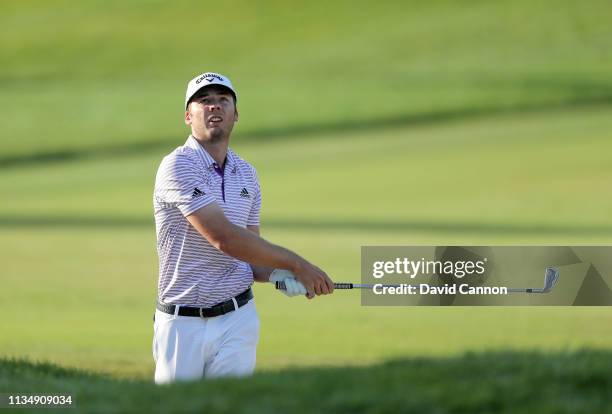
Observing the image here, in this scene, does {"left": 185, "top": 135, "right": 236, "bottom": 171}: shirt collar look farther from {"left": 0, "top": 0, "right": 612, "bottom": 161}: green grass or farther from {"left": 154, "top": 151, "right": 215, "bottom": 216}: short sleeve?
{"left": 0, "top": 0, "right": 612, "bottom": 161}: green grass

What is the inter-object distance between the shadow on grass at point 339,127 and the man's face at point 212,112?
1056 inches

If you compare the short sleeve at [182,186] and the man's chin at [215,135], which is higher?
the man's chin at [215,135]

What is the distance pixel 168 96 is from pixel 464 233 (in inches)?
976

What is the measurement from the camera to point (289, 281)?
19.1ft

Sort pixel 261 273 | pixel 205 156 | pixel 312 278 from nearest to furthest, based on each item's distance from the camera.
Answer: pixel 312 278, pixel 205 156, pixel 261 273

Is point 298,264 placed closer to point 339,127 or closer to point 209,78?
point 209,78

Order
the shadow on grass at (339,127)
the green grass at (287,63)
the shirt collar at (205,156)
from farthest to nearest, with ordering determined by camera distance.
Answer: the green grass at (287,63) → the shadow on grass at (339,127) → the shirt collar at (205,156)

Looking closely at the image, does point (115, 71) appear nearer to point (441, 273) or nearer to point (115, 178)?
point (115, 178)

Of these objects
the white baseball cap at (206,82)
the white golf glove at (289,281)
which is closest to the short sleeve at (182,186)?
the white baseball cap at (206,82)

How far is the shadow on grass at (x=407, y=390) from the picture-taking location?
4016mm

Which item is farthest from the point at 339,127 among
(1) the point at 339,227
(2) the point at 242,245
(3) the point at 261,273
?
(2) the point at 242,245

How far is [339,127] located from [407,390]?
32.6 metres

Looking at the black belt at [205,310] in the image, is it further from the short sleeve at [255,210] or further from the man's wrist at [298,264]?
the short sleeve at [255,210]

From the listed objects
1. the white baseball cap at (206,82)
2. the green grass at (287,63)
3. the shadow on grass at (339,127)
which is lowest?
the shadow on grass at (339,127)
